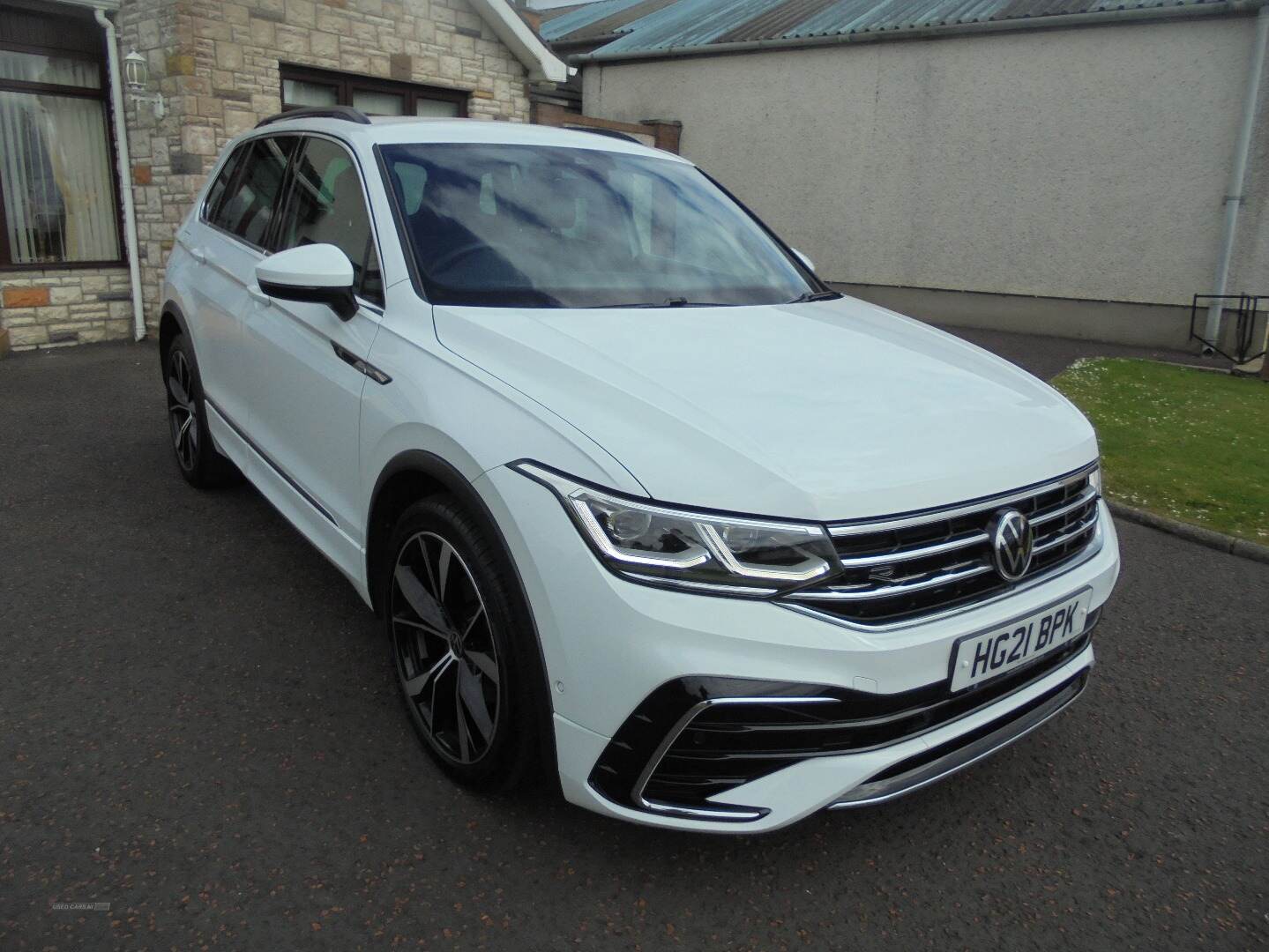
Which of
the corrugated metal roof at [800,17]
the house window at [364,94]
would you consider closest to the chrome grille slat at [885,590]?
the house window at [364,94]

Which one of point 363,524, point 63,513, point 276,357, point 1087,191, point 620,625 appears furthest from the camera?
point 1087,191

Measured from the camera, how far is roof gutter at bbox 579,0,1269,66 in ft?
37.1

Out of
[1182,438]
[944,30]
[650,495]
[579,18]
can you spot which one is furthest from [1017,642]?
[579,18]

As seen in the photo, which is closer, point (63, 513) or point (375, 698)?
→ point (375, 698)

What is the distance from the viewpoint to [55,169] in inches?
381

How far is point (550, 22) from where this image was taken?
74.4 ft

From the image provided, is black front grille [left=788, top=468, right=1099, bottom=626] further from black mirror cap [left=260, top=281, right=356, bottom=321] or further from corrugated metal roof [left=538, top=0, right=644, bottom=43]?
corrugated metal roof [left=538, top=0, right=644, bottom=43]

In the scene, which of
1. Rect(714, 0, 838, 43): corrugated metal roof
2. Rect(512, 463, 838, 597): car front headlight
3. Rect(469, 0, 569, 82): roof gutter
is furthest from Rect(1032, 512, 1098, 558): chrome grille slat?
Rect(714, 0, 838, 43): corrugated metal roof

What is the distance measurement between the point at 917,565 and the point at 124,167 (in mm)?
10214

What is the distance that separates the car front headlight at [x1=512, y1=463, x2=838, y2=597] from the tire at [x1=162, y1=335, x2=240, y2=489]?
326 centimetres

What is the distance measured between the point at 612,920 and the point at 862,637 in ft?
2.98

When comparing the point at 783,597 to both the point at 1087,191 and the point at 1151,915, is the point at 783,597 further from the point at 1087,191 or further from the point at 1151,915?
the point at 1087,191

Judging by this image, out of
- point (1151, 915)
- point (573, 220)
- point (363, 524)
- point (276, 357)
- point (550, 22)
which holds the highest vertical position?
point (550, 22)

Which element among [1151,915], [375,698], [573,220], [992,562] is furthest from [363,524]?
[1151,915]
